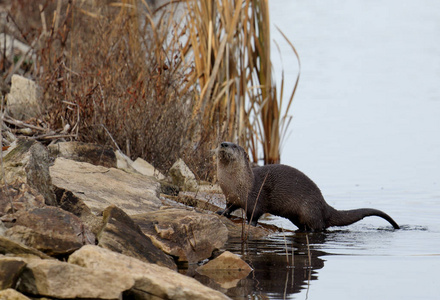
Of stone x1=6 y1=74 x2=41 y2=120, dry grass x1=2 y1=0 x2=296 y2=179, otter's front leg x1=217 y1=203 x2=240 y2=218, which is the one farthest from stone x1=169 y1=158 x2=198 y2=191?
stone x1=6 y1=74 x2=41 y2=120

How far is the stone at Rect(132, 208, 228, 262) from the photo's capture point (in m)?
4.93

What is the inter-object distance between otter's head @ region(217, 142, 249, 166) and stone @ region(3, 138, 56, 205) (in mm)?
1521

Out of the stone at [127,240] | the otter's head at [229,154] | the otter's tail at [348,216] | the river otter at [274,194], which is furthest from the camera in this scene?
the otter's tail at [348,216]

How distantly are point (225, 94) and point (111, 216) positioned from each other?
175 inches

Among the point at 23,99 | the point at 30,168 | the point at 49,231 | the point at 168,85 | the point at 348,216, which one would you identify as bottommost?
the point at 348,216

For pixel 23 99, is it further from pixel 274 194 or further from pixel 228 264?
pixel 228 264

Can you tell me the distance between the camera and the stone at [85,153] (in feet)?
22.1

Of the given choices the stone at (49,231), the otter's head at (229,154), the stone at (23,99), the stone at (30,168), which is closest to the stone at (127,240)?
the stone at (49,231)

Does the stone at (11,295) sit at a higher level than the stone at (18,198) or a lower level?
lower

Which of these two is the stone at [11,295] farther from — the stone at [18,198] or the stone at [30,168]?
the stone at [30,168]

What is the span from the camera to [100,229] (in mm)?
4652

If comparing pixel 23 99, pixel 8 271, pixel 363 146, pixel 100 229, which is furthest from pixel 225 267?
pixel 363 146

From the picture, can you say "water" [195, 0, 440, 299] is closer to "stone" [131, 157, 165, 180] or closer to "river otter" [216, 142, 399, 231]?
"river otter" [216, 142, 399, 231]

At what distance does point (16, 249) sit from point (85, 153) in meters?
2.69
